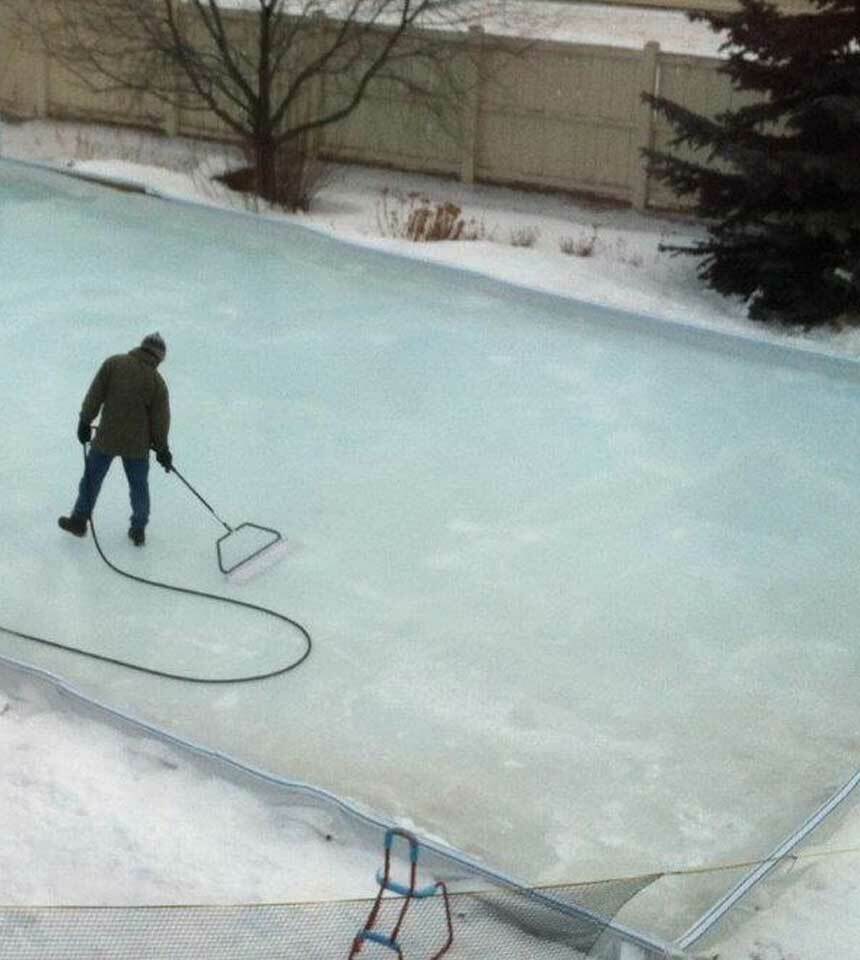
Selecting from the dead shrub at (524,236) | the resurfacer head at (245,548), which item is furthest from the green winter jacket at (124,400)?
the dead shrub at (524,236)

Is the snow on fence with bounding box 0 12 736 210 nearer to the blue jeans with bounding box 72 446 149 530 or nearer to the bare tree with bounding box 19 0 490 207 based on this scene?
the bare tree with bounding box 19 0 490 207

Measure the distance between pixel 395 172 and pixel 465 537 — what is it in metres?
9.33

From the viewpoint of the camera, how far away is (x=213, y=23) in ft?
62.4

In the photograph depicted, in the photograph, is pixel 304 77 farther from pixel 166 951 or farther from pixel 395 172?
pixel 166 951

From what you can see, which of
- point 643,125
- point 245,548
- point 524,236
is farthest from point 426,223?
point 245,548

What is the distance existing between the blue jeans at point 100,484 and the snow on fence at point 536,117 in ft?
27.3

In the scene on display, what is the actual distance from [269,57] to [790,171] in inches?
237

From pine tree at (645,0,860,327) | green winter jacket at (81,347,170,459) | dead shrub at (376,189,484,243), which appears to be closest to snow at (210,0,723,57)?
dead shrub at (376,189,484,243)

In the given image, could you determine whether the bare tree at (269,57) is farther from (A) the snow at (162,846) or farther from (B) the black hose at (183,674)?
(A) the snow at (162,846)

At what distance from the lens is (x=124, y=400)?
940cm

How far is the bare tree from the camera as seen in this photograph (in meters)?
17.4

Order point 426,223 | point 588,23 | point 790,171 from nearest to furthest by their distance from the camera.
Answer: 1. point 790,171
2. point 426,223
3. point 588,23

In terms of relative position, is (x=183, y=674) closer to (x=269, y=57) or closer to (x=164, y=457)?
(x=164, y=457)

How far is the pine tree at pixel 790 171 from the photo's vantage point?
45.3 feet
